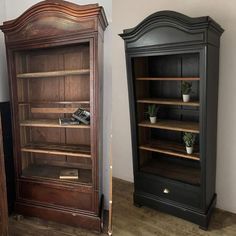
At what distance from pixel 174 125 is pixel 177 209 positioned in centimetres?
73

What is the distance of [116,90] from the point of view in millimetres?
2309

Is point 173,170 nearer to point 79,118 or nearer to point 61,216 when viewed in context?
point 79,118

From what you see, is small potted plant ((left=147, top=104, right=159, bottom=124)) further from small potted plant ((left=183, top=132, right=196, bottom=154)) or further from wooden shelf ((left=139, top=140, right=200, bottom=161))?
small potted plant ((left=183, top=132, right=196, bottom=154))

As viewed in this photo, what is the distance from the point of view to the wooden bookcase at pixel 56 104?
6.26 ft

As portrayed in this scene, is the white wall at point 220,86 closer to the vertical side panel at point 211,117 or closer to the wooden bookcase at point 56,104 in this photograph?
the vertical side panel at point 211,117

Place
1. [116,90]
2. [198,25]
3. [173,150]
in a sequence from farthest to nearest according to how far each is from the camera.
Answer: [116,90], [173,150], [198,25]

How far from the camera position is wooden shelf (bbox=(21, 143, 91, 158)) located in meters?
2.13

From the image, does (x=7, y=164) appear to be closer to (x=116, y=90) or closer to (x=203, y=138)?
(x=116, y=90)

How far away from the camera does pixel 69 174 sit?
2.22m

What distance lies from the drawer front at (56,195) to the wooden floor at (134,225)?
21 cm

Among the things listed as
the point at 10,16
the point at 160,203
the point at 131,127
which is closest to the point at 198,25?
the point at 131,127

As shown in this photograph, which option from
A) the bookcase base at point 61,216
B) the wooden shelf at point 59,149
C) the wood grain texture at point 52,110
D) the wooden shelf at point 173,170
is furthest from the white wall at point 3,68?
the wooden shelf at point 173,170

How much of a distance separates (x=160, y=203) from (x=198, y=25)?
1.50 meters

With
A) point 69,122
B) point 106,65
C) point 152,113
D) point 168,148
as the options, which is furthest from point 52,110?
point 168,148
